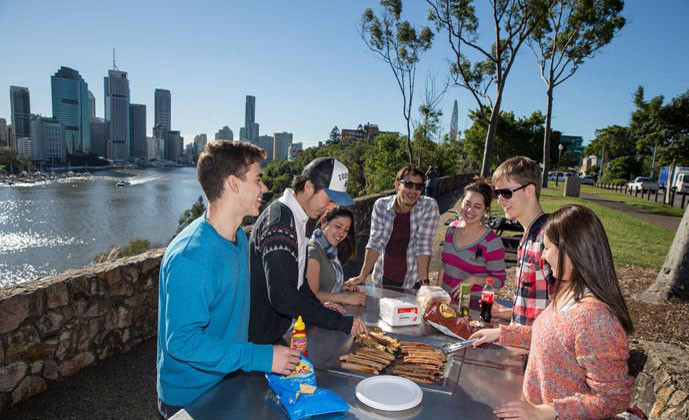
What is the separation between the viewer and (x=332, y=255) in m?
3.05

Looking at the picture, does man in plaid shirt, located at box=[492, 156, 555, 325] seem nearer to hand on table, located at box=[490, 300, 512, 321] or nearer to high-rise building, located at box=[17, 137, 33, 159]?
hand on table, located at box=[490, 300, 512, 321]

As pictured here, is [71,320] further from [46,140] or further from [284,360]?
[46,140]

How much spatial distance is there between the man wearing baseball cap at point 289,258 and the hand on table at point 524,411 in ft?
2.87

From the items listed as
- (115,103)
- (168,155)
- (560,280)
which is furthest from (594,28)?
(115,103)

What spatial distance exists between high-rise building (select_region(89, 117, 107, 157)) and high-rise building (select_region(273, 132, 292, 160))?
69317 mm

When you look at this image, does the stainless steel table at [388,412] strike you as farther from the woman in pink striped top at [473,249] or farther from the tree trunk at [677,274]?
the tree trunk at [677,274]

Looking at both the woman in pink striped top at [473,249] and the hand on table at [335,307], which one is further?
the woman in pink striped top at [473,249]

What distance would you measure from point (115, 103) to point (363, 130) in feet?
437

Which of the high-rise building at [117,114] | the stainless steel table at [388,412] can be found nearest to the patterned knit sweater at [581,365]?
the stainless steel table at [388,412]

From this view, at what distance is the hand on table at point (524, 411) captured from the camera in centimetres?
152

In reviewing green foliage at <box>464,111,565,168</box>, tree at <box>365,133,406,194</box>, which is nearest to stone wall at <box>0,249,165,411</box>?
tree at <box>365,133,406,194</box>

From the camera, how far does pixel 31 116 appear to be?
12100 cm

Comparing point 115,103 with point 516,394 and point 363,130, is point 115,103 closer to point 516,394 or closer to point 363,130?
point 363,130

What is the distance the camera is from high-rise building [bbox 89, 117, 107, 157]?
159 meters
